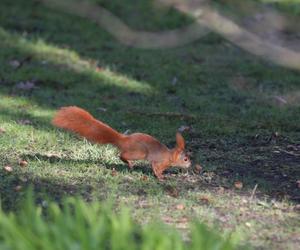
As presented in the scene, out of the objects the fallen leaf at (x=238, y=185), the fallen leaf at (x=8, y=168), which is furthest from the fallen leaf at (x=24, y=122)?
the fallen leaf at (x=238, y=185)

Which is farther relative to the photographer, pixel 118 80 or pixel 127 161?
pixel 118 80

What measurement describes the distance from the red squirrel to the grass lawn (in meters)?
0.16

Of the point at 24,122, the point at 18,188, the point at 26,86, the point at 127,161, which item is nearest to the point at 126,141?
the point at 127,161

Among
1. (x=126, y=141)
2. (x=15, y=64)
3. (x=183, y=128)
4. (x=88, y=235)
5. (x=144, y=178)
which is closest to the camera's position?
(x=88, y=235)

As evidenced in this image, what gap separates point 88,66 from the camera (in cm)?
924

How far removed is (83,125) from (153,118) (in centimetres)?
207

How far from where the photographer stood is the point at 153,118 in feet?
24.1

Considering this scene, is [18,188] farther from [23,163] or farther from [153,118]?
[153,118]

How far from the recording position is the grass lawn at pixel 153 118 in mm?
5012

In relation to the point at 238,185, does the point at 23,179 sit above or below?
below

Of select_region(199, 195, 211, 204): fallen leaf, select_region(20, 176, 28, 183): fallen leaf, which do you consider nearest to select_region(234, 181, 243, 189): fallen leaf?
select_region(199, 195, 211, 204): fallen leaf

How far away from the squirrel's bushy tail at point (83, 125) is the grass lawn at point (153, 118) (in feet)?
0.84

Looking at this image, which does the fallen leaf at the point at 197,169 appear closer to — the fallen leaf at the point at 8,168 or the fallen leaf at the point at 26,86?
the fallen leaf at the point at 8,168

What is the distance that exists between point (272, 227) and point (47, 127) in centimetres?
272
